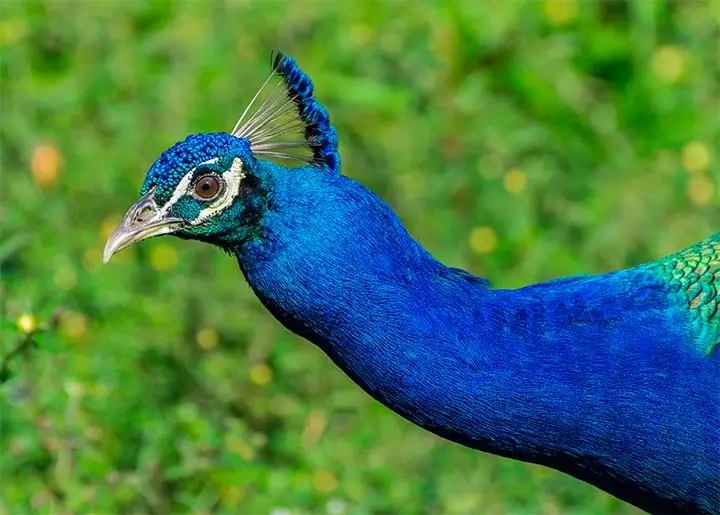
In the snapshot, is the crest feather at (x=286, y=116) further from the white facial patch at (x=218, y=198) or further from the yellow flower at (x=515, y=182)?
the yellow flower at (x=515, y=182)

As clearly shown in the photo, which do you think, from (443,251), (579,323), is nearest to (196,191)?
(579,323)

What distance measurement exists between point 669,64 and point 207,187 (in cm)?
295

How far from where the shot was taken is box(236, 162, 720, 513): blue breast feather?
7.23 ft

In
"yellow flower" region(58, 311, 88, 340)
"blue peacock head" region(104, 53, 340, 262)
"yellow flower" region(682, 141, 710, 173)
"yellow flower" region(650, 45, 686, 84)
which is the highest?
"yellow flower" region(650, 45, 686, 84)

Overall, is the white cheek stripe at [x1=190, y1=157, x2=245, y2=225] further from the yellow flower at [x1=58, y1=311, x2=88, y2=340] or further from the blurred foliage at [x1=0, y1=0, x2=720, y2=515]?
the yellow flower at [x1=58, y1=311, x2=88, y2=340]

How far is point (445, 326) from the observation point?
223 cm

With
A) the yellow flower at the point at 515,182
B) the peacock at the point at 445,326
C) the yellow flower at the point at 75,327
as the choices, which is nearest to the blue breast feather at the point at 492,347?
the peacock at the point at 445,326

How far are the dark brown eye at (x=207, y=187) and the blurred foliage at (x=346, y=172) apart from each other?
525 millimetres

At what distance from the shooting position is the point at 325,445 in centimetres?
338

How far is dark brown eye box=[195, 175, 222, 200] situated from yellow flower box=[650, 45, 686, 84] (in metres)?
2.87

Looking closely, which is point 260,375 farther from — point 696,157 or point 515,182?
point 696,157

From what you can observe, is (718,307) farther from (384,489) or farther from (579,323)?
(384,489)

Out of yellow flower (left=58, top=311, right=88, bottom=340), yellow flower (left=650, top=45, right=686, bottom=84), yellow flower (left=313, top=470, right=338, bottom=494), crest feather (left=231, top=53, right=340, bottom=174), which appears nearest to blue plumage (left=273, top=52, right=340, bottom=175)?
crest feather (left=231, top=53, right=340, bottom=174)

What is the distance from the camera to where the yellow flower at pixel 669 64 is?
4820 mm
